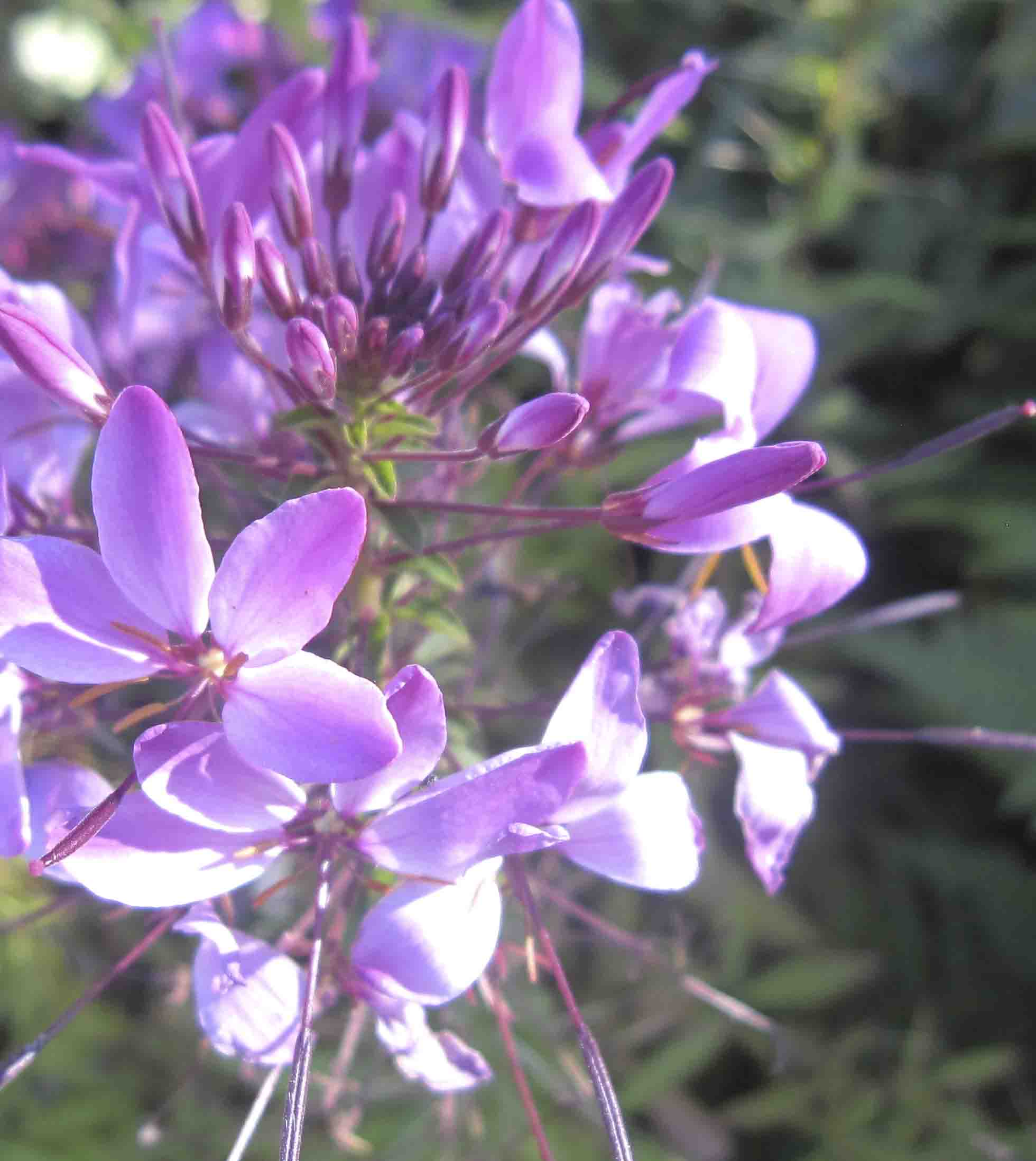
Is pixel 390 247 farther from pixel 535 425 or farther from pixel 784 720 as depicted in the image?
pixel 784 720

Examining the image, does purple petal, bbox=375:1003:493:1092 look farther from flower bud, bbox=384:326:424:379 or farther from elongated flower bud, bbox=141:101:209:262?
elongated flower bud, bbox=141:101:209:262

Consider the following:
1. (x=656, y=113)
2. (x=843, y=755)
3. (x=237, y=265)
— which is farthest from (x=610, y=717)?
(x=843, y=755)

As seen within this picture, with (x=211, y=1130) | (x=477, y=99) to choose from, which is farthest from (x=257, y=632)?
(x=477, y=99)

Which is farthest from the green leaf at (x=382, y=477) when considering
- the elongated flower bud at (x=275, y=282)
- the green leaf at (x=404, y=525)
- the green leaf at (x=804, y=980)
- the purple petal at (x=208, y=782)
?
the green leaf at (x=804, y=980)

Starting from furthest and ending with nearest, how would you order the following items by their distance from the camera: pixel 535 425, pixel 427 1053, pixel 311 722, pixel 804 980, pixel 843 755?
1. pixel 843 755
2. pixel 804 980
3. pixel 427 1053
4. pixel 535 425
5. pixel 311 722

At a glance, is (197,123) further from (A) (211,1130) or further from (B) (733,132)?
(A) (211,1130)
